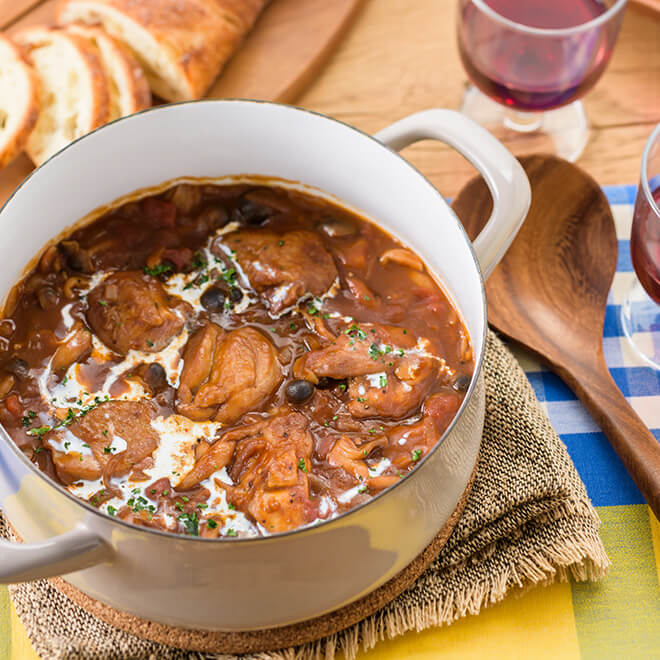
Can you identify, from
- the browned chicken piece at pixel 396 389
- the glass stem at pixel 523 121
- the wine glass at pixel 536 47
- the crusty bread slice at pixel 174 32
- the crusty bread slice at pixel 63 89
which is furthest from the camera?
the glass stem at pixel 523 121

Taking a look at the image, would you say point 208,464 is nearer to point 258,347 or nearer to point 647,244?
point 258,347

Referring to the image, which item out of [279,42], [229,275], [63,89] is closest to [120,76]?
[63,89]

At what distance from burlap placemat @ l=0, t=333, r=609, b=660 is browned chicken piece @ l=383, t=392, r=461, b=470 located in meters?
0.25

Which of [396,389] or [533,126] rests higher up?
[396,389]

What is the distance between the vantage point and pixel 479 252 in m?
2.19

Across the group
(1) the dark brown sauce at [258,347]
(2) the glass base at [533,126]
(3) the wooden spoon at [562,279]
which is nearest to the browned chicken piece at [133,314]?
(1) the dark brown sauce at [258,347]

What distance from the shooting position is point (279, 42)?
3.46 metres

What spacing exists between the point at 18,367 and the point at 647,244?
1.68 metres

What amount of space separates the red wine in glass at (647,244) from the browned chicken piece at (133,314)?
1254mm

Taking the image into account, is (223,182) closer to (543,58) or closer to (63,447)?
(63,447)

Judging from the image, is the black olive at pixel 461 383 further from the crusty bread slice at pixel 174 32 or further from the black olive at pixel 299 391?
the crusty bread slice at pixel 174 32

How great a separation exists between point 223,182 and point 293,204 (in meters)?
0.21

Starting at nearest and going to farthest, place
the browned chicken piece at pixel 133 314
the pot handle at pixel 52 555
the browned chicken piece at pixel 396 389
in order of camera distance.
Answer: the pot handle at pixel 52 555 < the browned chicken piece at pixel 396 389 < the browned chicken piece at pixel 133 314

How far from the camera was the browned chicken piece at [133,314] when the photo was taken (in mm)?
2369
